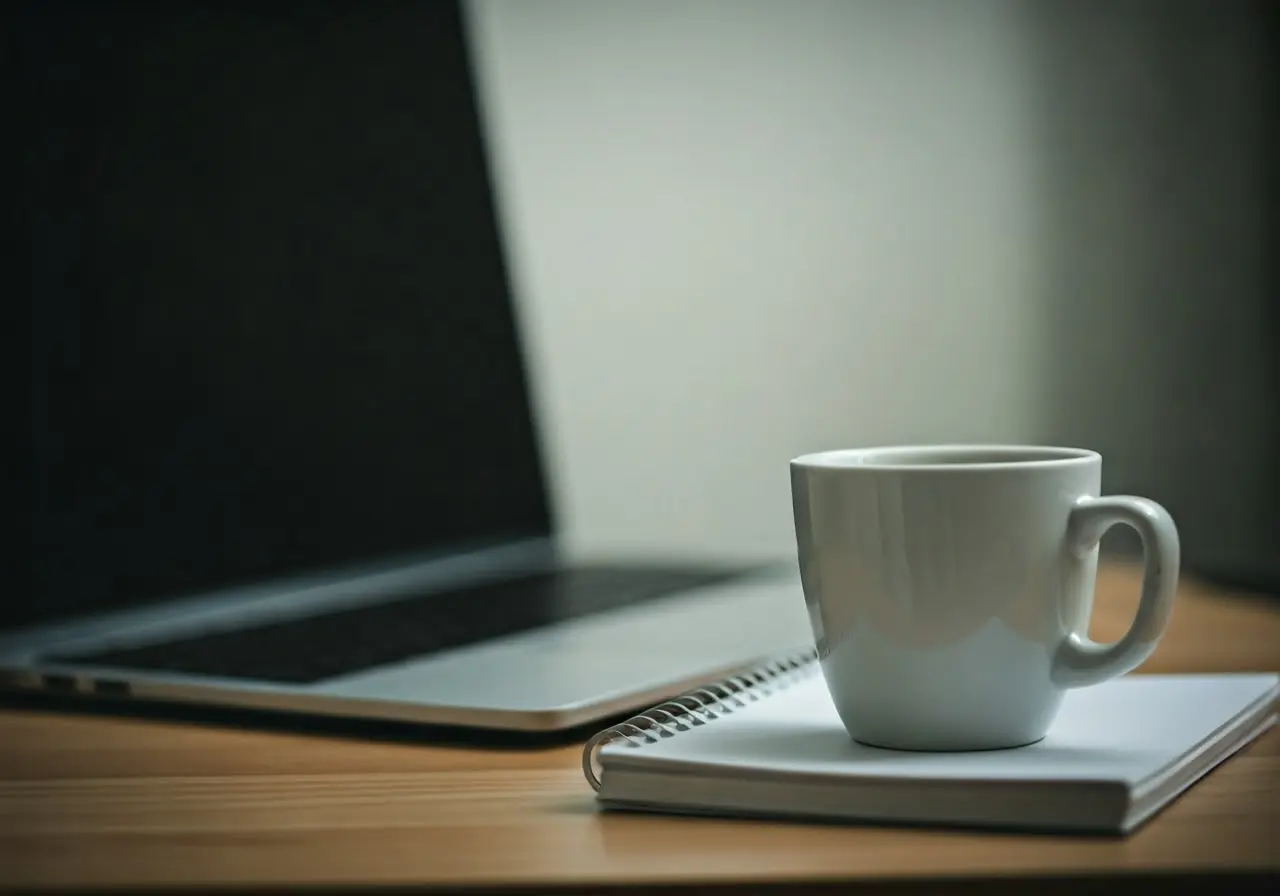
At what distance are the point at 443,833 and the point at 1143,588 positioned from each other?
0.21 m

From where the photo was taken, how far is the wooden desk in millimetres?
377

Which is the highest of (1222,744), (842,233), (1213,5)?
(1213,5)

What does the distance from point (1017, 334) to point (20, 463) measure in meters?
1.12

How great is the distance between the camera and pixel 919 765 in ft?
1.39

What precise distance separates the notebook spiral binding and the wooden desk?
21mm

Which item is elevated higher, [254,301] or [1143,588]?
[254,301]

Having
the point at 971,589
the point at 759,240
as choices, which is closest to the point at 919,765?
the point at 971,589

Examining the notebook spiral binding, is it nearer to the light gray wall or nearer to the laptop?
the laptop

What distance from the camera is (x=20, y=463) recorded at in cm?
75

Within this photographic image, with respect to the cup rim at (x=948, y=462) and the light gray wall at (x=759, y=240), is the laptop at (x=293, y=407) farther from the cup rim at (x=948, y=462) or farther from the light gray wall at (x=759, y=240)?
the light gray wall at (x=759, y=240)

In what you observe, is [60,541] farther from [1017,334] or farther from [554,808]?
[1017,334]

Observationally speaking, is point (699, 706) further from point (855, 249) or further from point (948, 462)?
point (855, 249)

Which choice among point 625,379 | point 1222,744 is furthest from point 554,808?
point 625,379

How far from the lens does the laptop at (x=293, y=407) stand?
2.13ft
